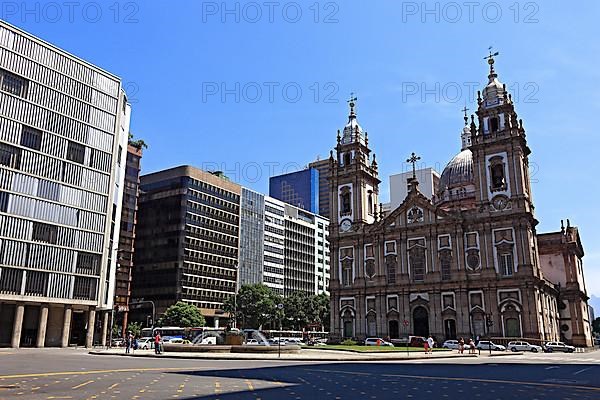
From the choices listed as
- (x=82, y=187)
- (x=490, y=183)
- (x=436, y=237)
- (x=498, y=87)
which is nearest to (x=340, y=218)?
(x=436, y=237)

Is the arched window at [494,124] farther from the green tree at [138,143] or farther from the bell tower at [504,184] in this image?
the green tree at [138,143]

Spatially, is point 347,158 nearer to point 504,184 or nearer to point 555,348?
point 504,184

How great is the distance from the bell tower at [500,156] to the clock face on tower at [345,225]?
1967 centimetres

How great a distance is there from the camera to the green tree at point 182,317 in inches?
3425

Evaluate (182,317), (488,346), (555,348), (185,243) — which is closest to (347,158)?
(185,243)

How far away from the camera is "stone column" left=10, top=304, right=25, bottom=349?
2308 inches

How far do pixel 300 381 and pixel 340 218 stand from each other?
2589 inches

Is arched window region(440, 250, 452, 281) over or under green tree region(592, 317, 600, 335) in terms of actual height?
over

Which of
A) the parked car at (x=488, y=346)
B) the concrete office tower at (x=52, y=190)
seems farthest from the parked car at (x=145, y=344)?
the parked car at (x=488, y=346)

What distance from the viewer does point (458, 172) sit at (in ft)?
299

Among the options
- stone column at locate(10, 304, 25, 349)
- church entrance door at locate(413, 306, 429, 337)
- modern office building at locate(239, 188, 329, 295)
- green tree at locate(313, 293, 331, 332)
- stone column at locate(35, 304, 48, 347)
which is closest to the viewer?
stone column at locate(10, 304, 25, 349)

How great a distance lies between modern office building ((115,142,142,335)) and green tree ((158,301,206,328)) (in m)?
9.18

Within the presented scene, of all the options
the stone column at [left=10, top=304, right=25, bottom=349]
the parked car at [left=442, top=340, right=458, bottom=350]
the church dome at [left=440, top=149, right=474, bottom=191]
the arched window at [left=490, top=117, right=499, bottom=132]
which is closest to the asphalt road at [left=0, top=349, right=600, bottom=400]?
the parked car at [left=442, top=340, right=458, bottom=350]

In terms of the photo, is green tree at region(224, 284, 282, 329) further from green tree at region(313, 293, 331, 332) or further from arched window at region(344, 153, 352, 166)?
arched window at region(344, 153, 352, 166)
